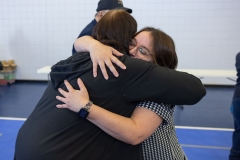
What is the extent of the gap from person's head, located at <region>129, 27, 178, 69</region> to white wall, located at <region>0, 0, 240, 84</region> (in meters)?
3.86

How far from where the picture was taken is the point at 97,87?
0.67m

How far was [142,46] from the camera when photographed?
2.69 feet

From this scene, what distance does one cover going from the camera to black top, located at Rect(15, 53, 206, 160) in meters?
0.64

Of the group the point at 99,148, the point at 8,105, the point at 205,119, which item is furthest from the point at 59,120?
the point at 8,105

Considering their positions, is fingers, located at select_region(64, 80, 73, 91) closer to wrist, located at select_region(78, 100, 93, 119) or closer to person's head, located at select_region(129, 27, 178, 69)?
wrist, located at select_region(78, 100, 93, 119)

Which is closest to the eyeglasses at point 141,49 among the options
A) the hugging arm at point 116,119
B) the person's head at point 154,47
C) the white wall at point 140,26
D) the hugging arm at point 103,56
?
Answer: the person's head at point 154,47

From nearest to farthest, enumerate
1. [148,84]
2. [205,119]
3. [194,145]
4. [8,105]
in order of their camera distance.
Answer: [148,84]
[194,145]
[205,119]
[8,105]

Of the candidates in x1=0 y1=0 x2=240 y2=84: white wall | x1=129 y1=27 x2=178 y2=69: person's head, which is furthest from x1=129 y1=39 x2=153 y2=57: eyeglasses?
x1=0 y1=0 x2=240 y2=84: white wall

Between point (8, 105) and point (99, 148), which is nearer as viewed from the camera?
point (99, 148)

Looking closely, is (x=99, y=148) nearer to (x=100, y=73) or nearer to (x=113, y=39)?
(x=100, y=73)

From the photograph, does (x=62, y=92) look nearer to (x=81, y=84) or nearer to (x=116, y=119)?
(x=81, y=84)

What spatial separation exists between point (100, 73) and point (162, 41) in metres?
0.28

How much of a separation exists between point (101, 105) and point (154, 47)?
303 millimetres

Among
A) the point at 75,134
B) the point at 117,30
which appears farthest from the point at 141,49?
the point at 75,134
